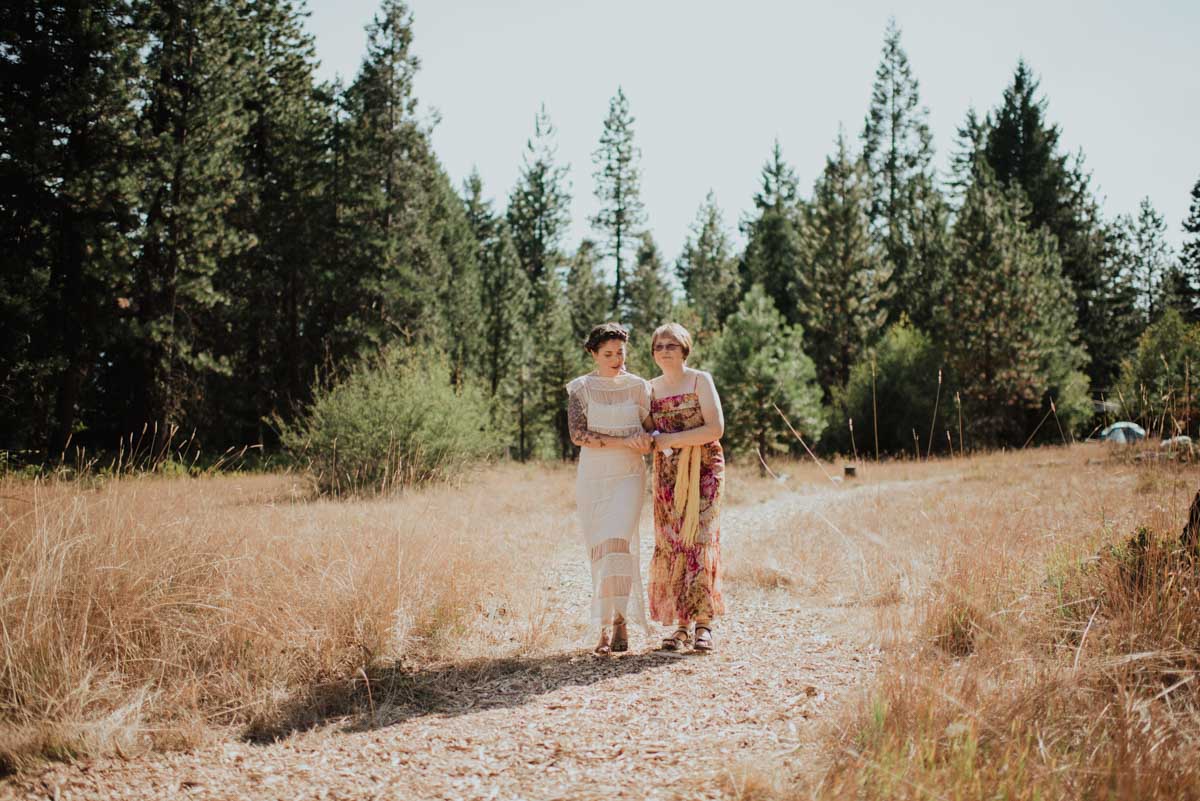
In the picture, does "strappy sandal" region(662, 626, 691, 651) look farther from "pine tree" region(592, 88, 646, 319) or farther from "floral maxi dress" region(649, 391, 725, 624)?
"pine tree" region(592, 88, 646, 319)

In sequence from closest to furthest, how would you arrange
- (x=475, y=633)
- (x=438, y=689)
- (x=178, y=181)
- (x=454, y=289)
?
(x=438, y=689)
(x=475, y=633)
(x=178, y=181)
(x=454, y=289)

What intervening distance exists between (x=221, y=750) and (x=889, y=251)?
128ft

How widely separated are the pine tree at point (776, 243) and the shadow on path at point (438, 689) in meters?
35.8

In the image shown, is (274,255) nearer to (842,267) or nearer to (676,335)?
(842,267)

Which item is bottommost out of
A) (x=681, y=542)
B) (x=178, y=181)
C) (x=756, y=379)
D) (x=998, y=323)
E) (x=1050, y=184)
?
(x=681, y=542)

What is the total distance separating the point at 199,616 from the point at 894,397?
2953 centimetres

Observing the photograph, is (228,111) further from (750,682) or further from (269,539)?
(750,682)

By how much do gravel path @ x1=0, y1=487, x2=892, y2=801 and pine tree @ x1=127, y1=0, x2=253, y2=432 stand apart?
18.4 metres

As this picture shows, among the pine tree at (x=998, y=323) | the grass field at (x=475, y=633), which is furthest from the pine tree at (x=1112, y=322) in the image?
the grass field at (x=475, y=633)

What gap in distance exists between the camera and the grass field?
8.21ft

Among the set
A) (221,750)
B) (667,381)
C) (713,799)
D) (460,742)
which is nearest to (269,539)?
(221,750)

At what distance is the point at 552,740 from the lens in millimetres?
3127

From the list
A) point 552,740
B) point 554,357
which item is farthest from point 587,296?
point 552,740

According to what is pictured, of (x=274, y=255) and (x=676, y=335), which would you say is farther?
(x=274, y=255)
